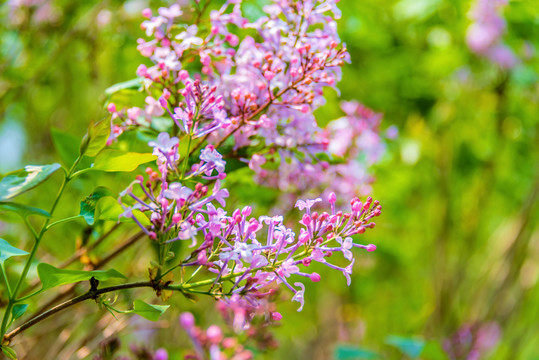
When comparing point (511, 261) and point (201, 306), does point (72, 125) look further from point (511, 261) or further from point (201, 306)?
point (511, 261)

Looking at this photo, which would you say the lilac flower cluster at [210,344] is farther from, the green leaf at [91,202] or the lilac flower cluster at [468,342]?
the lilac flower cluster at [468,342]

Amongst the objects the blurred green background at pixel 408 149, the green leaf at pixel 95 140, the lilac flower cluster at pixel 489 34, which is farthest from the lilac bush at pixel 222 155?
the lilac flower cluster at pixel 489 34

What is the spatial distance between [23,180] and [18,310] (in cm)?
15

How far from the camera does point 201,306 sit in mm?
1832

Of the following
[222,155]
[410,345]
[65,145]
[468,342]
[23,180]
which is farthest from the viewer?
[468,342]

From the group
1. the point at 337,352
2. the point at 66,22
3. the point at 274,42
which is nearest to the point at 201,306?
the point at 337,352

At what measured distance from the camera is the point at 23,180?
0.52 meters

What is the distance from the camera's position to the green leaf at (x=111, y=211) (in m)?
0.56

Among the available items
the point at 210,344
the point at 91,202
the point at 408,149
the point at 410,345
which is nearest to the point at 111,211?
the point at 91,202

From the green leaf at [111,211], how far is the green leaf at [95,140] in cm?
5

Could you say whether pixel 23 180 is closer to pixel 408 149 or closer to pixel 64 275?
pixel 64 275

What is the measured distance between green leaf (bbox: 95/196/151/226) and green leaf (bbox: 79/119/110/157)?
0.17 ft

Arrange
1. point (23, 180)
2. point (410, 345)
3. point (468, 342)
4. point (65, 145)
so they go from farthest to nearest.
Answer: point (468, 342), point (410, 345), point (65, 145), point (23, 180)

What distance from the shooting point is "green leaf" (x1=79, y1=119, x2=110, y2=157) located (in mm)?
578
